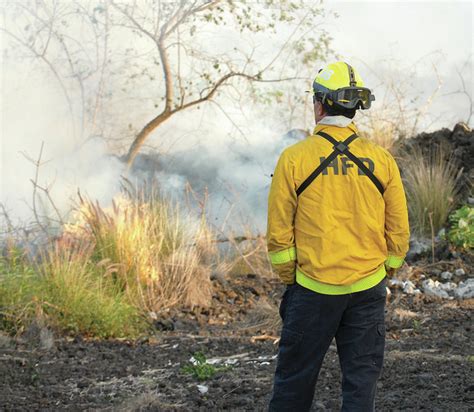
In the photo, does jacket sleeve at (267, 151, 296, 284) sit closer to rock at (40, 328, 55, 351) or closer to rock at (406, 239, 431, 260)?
rock at (40, 328, 55, 351)

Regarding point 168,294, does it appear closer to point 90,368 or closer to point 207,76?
point 90,368

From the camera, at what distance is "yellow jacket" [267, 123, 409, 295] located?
12.7ft

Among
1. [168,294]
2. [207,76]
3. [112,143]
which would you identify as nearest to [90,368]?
[168,294]

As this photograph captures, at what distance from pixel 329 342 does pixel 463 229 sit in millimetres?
6777

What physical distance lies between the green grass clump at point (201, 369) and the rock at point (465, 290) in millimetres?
3706

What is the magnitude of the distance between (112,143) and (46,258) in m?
8.89

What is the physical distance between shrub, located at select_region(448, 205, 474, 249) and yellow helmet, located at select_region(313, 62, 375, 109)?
668 centimetres

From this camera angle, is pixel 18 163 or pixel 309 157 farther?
pixel 18 163

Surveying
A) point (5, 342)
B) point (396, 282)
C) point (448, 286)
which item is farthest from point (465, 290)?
point (5, 342)

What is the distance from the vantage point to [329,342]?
3990 mm

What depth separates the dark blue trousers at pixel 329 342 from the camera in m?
3.92

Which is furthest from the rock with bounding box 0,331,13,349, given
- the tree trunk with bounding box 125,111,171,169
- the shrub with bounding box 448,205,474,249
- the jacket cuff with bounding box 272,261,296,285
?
the tree trunk with bounding box 125,111,171,169

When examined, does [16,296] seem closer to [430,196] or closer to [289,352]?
[289,352]

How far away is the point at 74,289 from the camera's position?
792 cm
